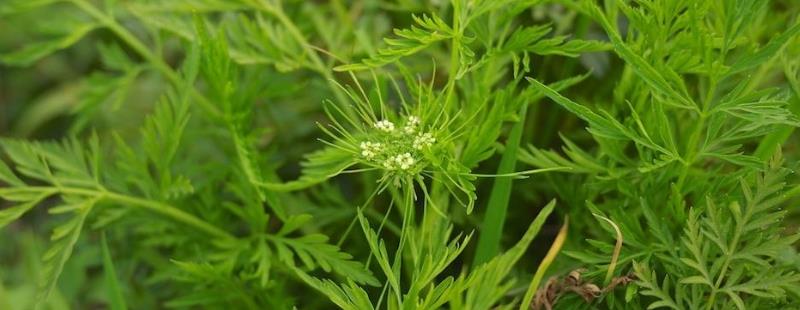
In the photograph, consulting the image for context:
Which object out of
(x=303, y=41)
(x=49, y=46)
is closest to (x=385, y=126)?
(x=303, y=41)

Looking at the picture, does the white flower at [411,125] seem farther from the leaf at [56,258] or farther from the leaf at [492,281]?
the leaf at [56,258]

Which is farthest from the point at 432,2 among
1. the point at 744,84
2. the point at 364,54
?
the point at 744,84

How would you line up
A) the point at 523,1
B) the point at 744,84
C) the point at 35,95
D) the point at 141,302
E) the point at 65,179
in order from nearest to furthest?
the point at 744,84 < the point at 523,1 < the point at 65,179 < the point at 141,302 < the point at 35,95

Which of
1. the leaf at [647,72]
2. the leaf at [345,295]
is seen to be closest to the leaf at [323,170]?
the leaf at [345,295]

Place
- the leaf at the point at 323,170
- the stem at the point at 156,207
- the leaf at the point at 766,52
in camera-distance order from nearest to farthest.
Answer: the leaf at the point at 766,52
the leaf at the point at 323,170
the stem at the point at 156,207

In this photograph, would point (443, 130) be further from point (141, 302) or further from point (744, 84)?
point (141, 302)

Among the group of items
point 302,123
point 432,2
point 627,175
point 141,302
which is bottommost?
point 141,302

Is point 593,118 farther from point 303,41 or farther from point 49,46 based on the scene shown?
point 49,46
